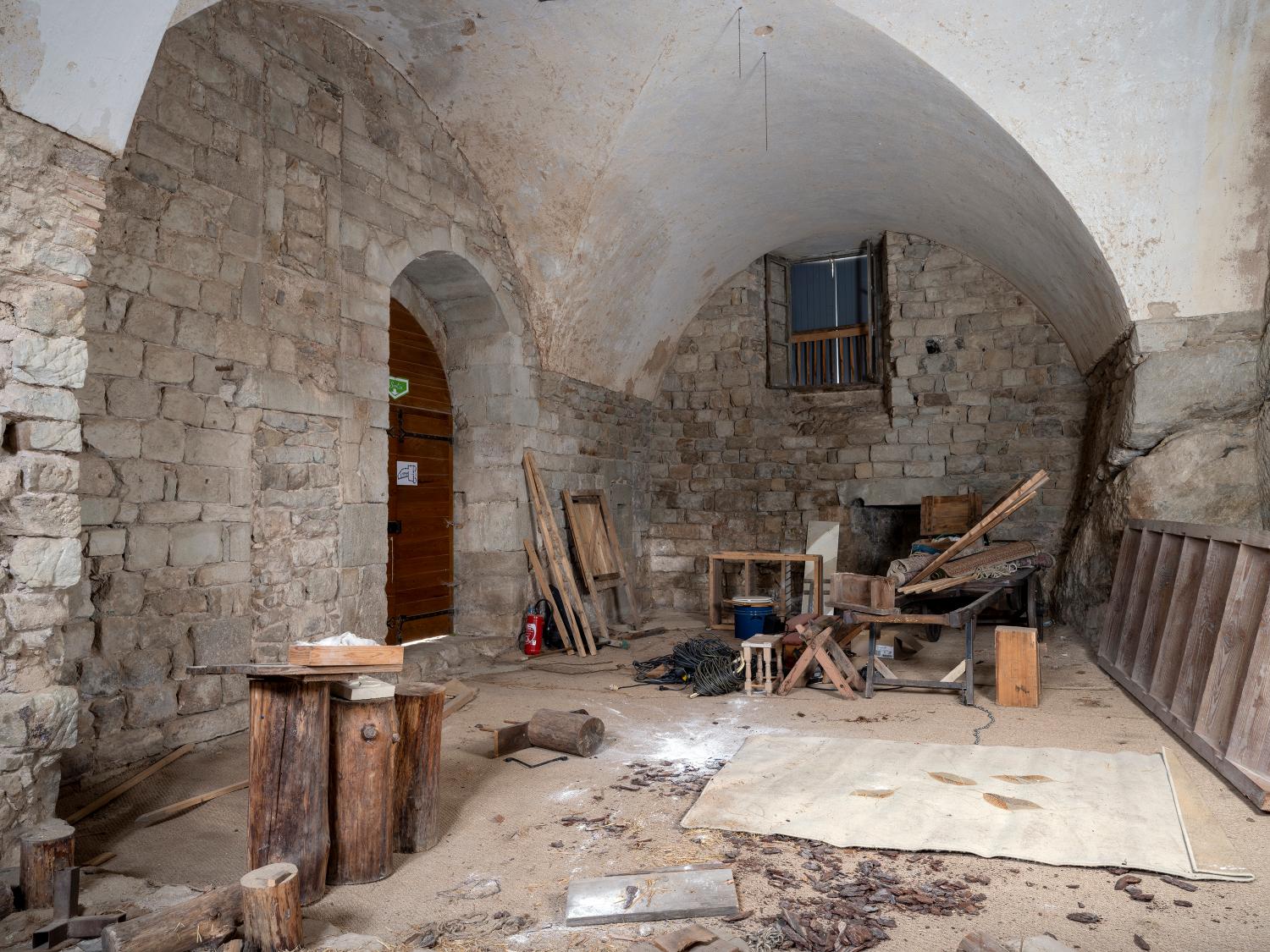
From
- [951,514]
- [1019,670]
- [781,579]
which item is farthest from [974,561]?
[781,579]

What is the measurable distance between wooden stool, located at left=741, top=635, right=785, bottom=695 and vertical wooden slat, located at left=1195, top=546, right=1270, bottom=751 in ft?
7.66

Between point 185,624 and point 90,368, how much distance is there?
1.25m

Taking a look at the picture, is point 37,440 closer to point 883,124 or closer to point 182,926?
point 182,926

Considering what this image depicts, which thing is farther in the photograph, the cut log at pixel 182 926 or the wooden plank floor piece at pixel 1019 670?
the wooden plank floor piece at pixel 1019 670

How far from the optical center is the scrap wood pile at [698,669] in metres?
5.61

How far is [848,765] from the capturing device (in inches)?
153

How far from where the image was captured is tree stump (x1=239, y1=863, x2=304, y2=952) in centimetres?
233

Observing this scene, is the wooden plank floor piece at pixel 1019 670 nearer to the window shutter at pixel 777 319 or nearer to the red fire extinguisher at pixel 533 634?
the red fire extinguisher at pixel 533 634

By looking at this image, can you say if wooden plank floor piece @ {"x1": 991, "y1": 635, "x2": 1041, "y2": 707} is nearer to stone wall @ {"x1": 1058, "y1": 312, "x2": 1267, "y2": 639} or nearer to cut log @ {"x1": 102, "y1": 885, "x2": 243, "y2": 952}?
stone wall @ {"x1": 1058, "y1": 312, "x2": 1267, "y2": 639}

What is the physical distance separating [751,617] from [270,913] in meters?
5.39

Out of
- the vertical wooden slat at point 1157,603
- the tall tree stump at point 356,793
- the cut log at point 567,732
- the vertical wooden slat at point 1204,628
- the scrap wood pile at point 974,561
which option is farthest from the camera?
the scrap wood pile at point 974,561

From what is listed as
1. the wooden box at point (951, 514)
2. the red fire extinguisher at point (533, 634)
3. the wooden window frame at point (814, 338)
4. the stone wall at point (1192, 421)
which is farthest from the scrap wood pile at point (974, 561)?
the wooden window frame at point (814, 338)

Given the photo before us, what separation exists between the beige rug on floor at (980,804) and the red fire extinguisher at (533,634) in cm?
299

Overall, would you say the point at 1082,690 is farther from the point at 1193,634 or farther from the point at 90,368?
the point at 90,368
